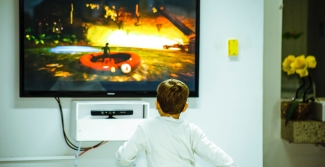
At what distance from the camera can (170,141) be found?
1.93 metres

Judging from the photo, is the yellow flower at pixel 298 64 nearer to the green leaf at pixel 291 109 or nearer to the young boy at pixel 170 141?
the green leaf at pixel 291 109

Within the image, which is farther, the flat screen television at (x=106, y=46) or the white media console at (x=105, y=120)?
the flat screen television at (x=106, y=46)

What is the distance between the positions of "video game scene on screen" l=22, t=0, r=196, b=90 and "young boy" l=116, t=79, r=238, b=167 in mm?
665

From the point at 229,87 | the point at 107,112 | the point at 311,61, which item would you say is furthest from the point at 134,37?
the point at 311,61

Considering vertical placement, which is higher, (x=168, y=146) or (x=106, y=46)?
(x=106, y=46)

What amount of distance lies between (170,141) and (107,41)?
3.05 ft

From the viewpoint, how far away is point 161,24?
2.62 metres

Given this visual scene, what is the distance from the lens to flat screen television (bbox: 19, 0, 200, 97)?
98.3 inches

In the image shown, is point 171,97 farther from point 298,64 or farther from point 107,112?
point 298,64

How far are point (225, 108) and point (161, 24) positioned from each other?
0.75 metres

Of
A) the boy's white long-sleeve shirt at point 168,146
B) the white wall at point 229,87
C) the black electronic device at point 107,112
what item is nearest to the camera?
the boy's white long-sleeve shirt at point 168,146

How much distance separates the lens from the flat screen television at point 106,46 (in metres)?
2.50

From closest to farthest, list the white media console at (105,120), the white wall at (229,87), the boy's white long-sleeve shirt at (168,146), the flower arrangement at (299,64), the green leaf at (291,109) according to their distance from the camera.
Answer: the boy's white long-sleeve shirt at (168,146)
the white media console at (105,120)
the white wall at (229,87)
the green leaf at (291,109)
the flower arrangement at (299,64)

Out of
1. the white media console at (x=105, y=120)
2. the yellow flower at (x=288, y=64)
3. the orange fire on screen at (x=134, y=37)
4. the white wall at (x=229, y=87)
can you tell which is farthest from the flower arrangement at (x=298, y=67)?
the white media console at (x=105, y=120)
